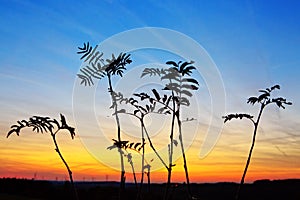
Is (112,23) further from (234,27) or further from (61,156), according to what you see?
(234,27)

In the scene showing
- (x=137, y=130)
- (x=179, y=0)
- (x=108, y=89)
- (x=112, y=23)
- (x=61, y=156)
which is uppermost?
(x=179, y=0)

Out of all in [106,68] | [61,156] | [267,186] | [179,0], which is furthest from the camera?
[267,186]

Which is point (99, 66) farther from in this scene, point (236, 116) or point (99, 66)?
point (236, 116)

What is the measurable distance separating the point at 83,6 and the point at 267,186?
8.55 meters

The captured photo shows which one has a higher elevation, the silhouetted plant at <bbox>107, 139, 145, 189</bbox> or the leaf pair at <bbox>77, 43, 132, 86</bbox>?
the leaf pair at <bbox>77, 43, 132, 86</bbox>

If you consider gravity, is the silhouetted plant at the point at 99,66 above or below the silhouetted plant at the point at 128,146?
above

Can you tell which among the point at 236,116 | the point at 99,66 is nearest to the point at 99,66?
the point at 99,66

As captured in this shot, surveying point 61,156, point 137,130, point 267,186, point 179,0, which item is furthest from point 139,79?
point 267,186

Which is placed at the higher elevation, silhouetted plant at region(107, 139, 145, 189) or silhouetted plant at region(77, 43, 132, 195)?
silhouetted plant at region(77, 43, 132, 195)

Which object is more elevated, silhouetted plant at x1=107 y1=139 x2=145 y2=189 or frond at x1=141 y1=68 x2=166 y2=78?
frond at x1=141 y1=68 x2=166 y2=78

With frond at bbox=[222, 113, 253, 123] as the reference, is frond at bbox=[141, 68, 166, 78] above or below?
above

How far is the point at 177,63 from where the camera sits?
126 inches

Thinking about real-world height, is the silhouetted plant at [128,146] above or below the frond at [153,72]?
below

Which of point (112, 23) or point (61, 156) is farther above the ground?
point (112, 23)
